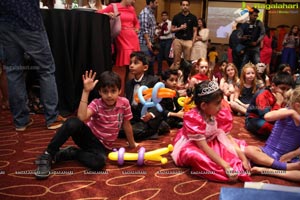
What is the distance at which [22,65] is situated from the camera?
2314mm

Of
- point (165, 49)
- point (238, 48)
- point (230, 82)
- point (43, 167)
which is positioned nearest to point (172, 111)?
point (230, 82)

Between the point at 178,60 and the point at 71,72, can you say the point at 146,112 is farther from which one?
the point at 178,60

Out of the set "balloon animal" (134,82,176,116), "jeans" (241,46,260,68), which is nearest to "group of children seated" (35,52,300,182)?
"balloon animal" (134,82,176,116)

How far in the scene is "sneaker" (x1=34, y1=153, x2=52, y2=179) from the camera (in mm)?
1622

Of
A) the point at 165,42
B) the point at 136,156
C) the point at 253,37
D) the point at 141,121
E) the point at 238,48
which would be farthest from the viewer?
the point at 165,42

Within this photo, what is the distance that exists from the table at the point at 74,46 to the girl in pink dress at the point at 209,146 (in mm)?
1247

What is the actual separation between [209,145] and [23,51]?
1442mm

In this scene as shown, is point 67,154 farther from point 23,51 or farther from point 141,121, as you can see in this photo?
point 23,51

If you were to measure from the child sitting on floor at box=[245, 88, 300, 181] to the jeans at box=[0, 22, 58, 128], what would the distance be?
1.44 metres

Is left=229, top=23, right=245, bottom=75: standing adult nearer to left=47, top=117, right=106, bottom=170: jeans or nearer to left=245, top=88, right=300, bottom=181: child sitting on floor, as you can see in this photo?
left=245, top=88, right=300, bottom=181: child sitting on floor

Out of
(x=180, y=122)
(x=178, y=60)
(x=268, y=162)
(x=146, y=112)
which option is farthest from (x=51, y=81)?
(x=178, y=60)

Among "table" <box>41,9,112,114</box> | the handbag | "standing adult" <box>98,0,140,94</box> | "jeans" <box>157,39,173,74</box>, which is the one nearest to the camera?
"table" <box>41,9,112,114</box>

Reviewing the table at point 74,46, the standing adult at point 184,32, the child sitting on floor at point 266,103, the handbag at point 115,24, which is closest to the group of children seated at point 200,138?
the child sitting on floor at point 266,103

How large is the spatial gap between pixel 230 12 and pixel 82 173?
8443 mm
